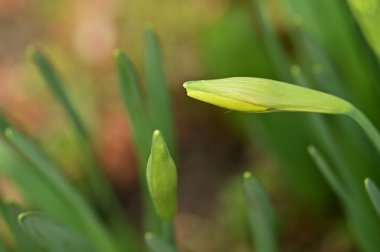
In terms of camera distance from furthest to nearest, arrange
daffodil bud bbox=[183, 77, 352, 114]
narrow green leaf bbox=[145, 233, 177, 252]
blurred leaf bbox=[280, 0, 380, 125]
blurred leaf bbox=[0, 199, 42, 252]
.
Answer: blurred leaf bbox=[280, 0, 380, 125]
blurred leaf bbox=[0, 199, 42, 252]
narrow green leaf bbox=[145, 233, 177, 252]
daffodil bud bbox=[183, 77, 352, 114]

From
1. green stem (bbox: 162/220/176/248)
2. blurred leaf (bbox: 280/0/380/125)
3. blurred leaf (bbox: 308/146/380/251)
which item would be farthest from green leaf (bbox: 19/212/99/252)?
blurred leaf (bbox: 280/0/380/125)

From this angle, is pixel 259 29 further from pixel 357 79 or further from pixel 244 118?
pixel 357 79

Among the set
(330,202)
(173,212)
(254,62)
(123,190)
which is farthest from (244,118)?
(173,212)

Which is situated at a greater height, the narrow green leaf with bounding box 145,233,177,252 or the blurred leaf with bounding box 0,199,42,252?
the blurred leaf with bounding box 0,199,42,252

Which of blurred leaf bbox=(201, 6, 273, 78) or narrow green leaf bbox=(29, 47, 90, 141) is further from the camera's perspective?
blurred leaf bbox=(201, 6, 273, 78)

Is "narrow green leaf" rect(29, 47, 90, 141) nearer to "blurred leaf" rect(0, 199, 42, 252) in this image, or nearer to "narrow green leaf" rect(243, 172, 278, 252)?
"blurred leaf" rect(0, 199, 42, 252)

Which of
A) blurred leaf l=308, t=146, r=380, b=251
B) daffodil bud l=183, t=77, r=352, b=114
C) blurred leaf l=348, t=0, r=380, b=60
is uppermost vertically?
blurred leaf l=348, t=0, r=380, b=60

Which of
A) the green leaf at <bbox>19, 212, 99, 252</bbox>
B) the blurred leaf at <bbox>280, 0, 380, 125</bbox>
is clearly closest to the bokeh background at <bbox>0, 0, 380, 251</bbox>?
the blurred leaf at <bbox>280, 0, 380, 125</bbox>

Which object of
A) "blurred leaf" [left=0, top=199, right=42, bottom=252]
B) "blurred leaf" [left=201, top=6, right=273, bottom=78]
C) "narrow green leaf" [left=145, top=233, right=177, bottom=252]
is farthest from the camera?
"blurred leaf" [left=201, top=6, right=273, bottom=78]

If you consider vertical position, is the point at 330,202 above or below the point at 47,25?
below
